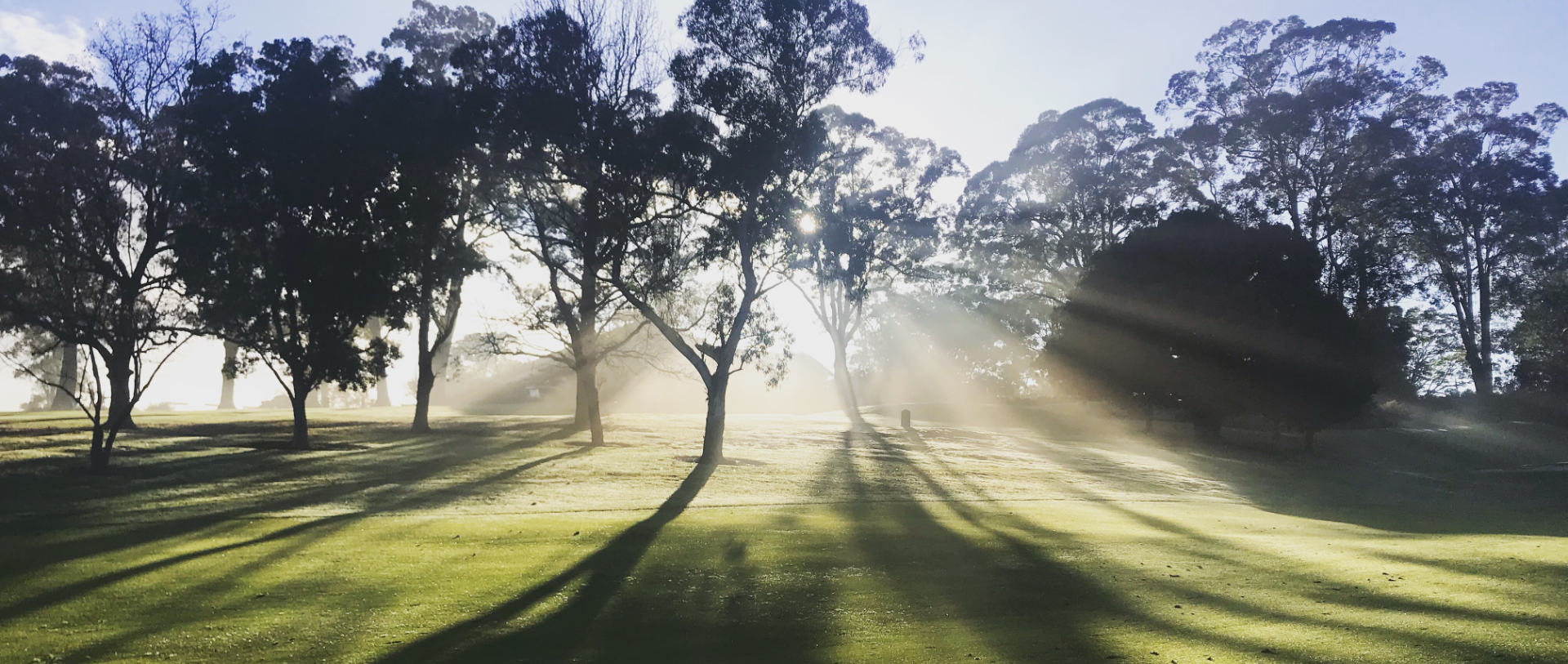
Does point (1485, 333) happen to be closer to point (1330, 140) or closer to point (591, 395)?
point (1330, 140)

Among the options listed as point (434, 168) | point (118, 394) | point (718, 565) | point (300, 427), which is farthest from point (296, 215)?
point (718, 565)

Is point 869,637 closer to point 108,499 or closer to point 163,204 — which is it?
point 108,499

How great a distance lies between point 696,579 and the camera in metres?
12.3

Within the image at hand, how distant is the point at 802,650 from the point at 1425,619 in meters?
6.58

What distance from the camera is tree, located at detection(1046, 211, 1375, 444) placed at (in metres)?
40.6

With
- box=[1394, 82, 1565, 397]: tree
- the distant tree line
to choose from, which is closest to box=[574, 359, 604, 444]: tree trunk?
the distant tree line

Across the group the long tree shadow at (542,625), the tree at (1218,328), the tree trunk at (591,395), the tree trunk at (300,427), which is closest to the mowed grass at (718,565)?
the long tree shadow at (542,625)

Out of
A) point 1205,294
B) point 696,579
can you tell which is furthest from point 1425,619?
point 1205,294

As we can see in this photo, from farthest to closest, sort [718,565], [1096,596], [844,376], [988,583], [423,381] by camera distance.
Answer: [844,376] → [423,381] → [718,565] → [988,583] → [1096,596]

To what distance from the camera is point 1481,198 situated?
161 ft

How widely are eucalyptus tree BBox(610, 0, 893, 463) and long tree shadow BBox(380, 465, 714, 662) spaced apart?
15684 millimetres

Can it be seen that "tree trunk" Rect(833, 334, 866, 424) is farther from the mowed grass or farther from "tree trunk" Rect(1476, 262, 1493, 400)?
"tree trunk" Rect(1476, 262, 1493, 400)

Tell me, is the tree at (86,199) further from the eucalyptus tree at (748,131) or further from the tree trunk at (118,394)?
the eucalyptus tree at (748,131)

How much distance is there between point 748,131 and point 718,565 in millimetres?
17766
